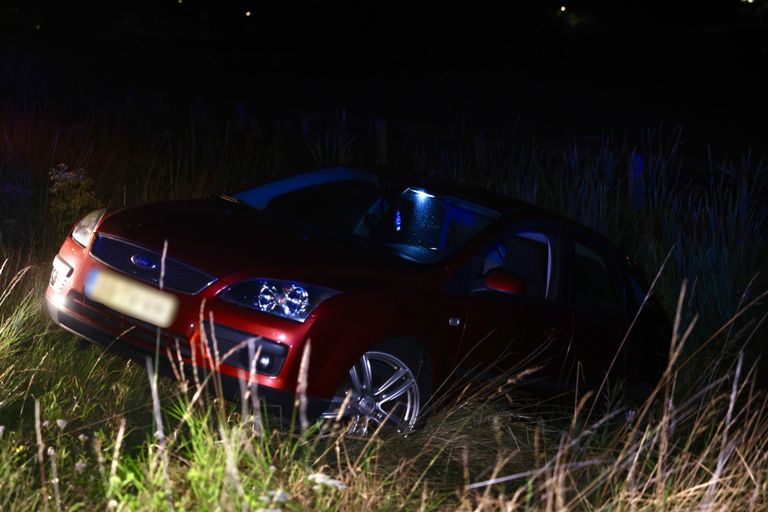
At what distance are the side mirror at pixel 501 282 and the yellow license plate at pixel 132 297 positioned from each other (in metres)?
1.59

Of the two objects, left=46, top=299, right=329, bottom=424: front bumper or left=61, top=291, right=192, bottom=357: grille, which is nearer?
left=46, top=299, right=329, bottom=424: front bumper

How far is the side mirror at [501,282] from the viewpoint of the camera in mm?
5844

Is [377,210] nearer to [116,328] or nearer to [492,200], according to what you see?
[492,200]

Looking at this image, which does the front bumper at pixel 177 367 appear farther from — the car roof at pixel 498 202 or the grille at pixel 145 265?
the car roof at pixel 498 202

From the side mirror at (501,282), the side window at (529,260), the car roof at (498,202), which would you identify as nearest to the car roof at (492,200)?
the car roof at (498,202)

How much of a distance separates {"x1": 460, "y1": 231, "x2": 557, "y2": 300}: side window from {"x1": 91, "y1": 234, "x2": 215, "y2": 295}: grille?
166cm

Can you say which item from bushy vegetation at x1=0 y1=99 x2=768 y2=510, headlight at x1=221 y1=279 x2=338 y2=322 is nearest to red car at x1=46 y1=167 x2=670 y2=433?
headlight at x1=221 y1=279 x2=338 y2=322

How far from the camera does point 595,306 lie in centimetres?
679

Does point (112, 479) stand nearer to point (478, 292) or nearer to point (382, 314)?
point (382, 314)

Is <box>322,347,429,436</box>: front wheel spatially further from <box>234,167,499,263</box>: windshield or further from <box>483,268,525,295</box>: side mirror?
<box>234,167,499,263</box>: windshield

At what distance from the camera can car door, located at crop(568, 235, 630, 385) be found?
658 centimetres

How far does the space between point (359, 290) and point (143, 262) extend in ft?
3.45

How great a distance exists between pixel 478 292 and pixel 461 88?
98.6 feet

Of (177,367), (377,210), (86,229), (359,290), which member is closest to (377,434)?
(359,290)
